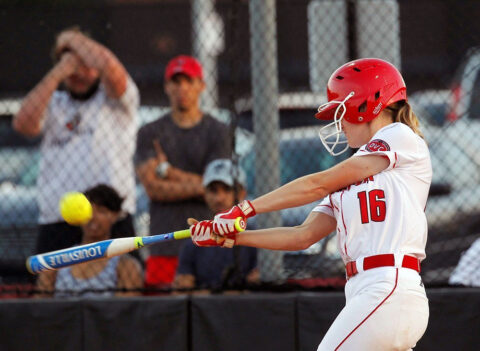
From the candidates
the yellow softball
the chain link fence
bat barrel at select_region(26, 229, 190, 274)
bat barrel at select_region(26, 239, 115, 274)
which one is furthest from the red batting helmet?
the chain link fence

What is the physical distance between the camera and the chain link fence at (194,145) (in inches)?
230

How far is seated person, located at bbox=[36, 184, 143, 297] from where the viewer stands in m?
5.95

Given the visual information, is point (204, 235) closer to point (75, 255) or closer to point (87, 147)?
point (75, 255)

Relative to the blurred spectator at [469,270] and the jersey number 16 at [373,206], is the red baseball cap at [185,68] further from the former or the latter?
the jersey number 16 at [373,206]

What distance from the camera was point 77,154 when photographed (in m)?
6.50

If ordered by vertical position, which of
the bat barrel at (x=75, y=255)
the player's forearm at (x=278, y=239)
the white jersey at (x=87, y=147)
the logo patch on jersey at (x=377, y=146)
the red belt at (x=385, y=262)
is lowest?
the red belt at (x=385, y=262)

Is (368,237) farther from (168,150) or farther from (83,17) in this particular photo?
(83,17)

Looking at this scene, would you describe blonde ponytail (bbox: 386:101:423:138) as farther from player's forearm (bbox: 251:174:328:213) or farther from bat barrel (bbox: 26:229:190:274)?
bat barrel (bbox: 26:229:190:274)

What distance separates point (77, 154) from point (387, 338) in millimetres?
3318

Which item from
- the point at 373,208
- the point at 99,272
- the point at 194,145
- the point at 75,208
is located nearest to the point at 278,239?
the point at 373,208

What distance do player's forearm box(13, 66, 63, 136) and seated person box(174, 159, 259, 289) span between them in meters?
1.22

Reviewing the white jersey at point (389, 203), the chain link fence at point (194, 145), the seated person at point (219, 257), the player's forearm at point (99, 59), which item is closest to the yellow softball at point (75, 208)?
the chain link fence at point (194, 145)

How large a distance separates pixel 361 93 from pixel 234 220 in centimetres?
79

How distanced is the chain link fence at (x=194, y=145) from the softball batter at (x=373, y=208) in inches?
64.8
